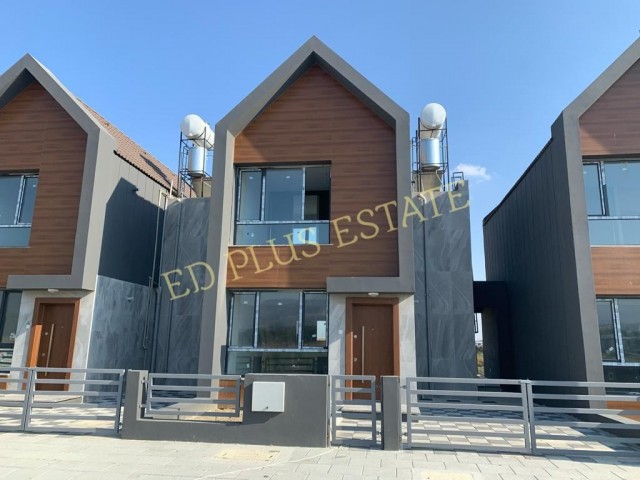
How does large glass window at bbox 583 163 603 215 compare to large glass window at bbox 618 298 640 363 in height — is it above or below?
above

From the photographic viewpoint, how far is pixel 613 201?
35.1ft

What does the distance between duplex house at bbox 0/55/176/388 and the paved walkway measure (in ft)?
15.5

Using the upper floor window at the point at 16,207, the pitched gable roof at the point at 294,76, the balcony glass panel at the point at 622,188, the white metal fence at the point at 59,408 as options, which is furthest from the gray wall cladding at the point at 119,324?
the balcony glass panel at the point at 622,188

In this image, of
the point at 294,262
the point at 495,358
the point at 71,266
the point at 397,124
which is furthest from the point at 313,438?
the point at 495,358

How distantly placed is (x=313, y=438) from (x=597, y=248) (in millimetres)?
7621

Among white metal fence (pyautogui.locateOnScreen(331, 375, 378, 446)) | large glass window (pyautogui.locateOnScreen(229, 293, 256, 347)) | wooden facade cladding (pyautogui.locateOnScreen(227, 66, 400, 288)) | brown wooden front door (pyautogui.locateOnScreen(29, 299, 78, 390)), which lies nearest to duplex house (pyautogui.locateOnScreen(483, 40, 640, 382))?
wooden facade cladding (pyautogui.locateOnScreen(227, 66, 400, 288))

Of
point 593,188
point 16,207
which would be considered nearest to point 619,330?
point 593,188

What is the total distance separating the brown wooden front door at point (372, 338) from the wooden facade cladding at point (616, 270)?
178 inches

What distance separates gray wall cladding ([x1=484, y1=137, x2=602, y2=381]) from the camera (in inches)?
401

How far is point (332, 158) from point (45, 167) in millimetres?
7609

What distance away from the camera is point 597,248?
10398mm

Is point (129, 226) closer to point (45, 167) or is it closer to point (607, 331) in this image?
point (45, 167)

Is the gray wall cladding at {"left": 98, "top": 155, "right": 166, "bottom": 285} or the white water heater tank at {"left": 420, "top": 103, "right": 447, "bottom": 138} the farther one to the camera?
the white water heater tank at {"left": 420, "top": 103, "right": 447, "bottom": 138}

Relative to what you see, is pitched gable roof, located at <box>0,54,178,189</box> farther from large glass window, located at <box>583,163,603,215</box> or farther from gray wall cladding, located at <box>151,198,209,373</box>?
large glass window, located at <box>583,163,603,215</box>
